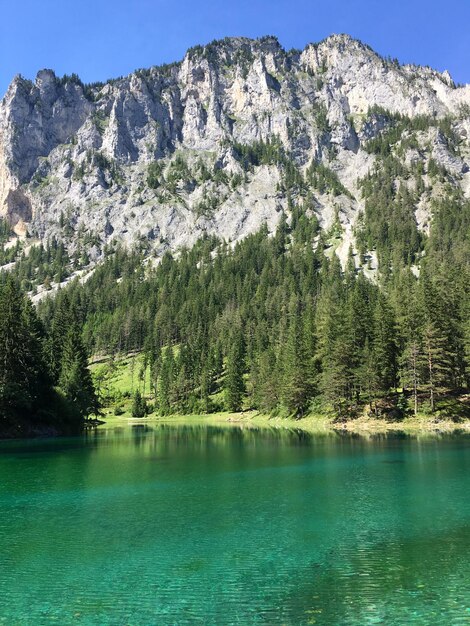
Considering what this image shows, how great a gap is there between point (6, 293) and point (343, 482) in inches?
2437

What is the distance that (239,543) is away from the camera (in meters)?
21.2

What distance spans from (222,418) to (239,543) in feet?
331

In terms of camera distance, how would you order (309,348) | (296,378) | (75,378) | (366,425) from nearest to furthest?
(366,425)
(75,378)
(296,378)
(309,348)

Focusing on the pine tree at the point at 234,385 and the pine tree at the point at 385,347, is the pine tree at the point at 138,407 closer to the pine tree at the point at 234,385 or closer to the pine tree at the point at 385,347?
the pine tree at the point at 234,385

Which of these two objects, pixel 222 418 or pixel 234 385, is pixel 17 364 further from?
pixel 234 385

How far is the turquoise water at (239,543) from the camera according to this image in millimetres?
14719

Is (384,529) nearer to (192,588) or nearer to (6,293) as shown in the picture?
(192,588)

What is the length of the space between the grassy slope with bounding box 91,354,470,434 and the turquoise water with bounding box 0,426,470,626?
30177mm

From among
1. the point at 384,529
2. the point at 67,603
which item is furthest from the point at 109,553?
the point at 384,529

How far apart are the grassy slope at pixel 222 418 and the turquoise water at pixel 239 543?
1188 inches

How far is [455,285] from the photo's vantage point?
100 metres

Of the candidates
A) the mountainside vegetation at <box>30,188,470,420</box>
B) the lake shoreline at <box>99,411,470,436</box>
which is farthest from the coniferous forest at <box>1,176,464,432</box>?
→ the lake shoreline at <box>99,411,470,436</box>

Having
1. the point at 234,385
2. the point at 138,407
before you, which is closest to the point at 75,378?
the point at 234,385

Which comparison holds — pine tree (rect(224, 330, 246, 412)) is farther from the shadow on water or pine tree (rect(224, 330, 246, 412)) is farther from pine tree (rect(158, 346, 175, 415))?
the shadow on water
